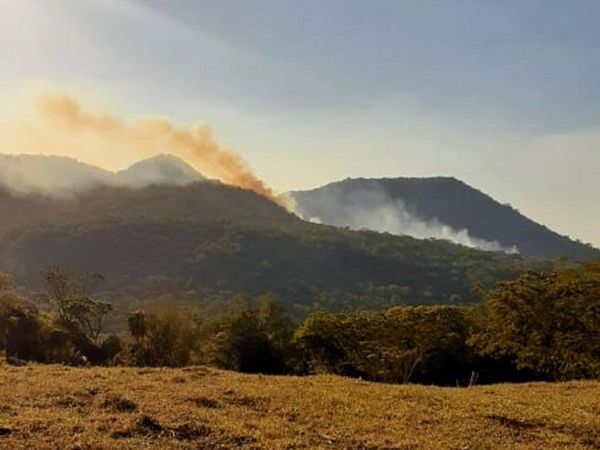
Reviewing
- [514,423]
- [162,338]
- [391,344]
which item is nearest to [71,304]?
[162,338]

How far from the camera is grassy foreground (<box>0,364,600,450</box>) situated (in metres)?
16.9

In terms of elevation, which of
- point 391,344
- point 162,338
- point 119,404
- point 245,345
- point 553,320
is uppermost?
point 553,320

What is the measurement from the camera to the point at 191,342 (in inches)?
2992

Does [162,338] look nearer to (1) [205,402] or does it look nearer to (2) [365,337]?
(2) [365,337]

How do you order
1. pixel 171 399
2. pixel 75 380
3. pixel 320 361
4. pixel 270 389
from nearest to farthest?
1. pixel 171 399
2. pixel 270 389
3. pixel 75 380
4. pixel 320 361

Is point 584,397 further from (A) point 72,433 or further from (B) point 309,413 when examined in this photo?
(A) point 72,433

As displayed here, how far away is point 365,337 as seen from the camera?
6212 centimetres

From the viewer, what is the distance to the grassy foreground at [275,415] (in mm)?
16859

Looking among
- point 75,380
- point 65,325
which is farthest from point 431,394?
point 65,325

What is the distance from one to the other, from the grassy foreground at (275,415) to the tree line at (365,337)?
22.9m

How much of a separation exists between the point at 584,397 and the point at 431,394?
240 inches

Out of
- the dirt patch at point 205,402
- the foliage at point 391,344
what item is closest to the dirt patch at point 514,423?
the dirt patch at point 205,402

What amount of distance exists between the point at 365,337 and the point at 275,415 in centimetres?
4257

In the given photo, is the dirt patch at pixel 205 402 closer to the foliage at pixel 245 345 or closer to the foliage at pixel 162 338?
the foliage at pixel 245 345
